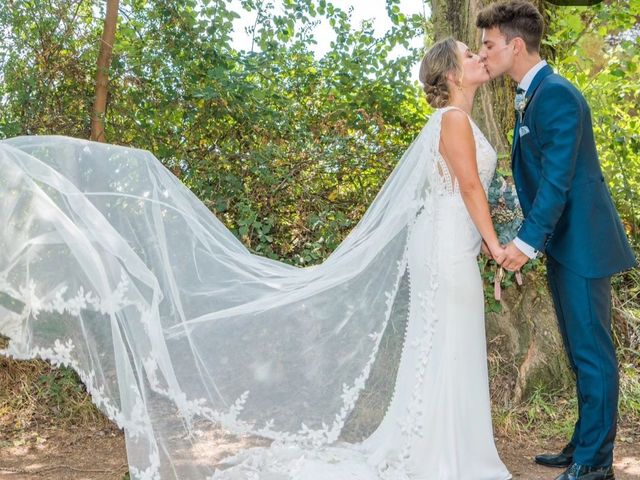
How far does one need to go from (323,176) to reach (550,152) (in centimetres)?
280

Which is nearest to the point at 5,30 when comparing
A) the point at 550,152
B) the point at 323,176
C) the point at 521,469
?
the point at 323,176

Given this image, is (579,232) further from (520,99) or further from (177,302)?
(177,302)

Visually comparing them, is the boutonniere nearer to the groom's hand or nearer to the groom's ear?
the groom's ear

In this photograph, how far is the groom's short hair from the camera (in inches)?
149

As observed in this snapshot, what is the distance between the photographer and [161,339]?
3.36 meters

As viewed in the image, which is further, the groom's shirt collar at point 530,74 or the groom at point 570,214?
the groom's shirt collar at point 530,74

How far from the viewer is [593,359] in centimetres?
380

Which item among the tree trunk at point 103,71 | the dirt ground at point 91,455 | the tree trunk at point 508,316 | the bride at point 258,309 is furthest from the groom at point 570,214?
the tree trunk at point 103,71

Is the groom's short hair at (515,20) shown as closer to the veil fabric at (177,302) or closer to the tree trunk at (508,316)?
the veil fabric at (177,302)

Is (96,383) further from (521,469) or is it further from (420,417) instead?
(521,469)

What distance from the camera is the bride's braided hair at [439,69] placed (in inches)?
149

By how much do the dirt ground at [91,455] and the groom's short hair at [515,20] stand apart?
7.53ft

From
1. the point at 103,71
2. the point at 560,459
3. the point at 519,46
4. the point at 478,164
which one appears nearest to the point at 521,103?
the point at 519,46

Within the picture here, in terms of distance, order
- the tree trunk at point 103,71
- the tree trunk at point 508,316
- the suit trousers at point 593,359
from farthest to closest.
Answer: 1. the tree trunk at point 103,71
2. the tree trunk at point 508,316
3. the suit trousers at point 593,359
